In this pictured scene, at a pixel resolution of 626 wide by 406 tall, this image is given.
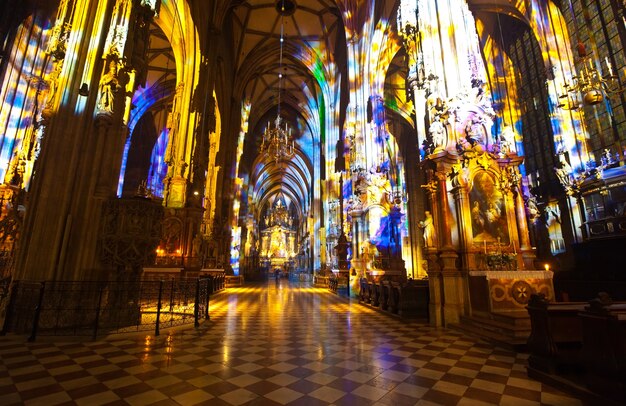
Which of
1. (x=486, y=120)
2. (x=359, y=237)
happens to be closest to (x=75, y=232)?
(x=486, y=120)

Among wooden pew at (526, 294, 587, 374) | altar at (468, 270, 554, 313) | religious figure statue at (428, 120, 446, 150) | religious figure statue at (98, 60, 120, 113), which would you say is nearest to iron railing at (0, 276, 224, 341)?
religious figure statue at (98, 60, 120, 113)

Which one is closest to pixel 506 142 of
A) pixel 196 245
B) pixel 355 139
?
pixel 355 139

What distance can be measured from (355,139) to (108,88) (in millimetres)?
12386

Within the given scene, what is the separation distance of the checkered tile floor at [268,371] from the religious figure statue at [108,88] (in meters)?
4.44

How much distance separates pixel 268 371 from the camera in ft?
11.1

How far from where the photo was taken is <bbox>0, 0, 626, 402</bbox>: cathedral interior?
5.81 meters

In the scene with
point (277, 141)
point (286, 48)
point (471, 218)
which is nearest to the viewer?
point (471, 218)

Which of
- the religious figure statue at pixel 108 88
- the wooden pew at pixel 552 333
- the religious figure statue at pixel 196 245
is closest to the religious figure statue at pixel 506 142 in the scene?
the wooden pew at pixel 552 333

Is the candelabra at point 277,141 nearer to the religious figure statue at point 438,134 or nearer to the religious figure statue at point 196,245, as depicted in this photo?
the religious figure statue at point 196,245

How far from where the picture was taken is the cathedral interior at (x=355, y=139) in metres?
5.81

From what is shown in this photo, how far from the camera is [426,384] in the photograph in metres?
3.01

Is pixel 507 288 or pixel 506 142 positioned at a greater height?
pixel 506 142

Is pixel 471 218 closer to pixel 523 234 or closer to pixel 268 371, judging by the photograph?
pixel 523 234

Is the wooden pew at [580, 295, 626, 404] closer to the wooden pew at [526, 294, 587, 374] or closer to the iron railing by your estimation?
the wooden pew at [526, 294, 587, 374]
